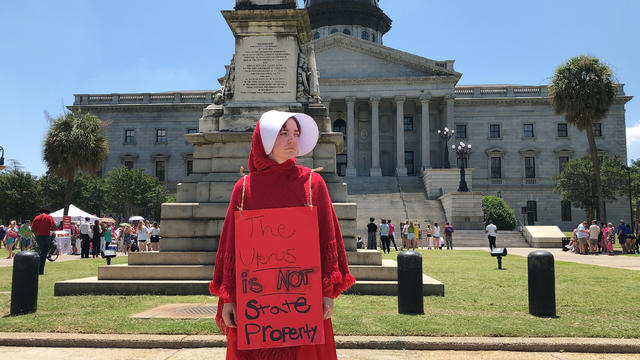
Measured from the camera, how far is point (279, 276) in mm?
3477

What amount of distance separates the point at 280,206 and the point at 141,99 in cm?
7227

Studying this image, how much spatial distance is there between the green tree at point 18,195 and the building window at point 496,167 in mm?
51974

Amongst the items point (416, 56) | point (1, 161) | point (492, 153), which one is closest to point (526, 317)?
point (1, 161)

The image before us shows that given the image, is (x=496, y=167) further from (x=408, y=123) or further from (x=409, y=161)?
(x=408, y=123)

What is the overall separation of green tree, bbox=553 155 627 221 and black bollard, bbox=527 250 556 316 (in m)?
48.0

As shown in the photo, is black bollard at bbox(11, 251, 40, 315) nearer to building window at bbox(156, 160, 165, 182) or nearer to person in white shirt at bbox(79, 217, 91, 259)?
person in white shirt at bbox(79, 217, 91, 259)

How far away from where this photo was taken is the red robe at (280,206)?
139 inches

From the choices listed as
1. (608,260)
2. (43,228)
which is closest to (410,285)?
(43,228)

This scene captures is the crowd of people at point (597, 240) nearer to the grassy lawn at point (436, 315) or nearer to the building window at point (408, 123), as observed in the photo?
the grassy lawn at point (436, 315)

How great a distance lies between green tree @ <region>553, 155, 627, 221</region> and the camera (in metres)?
51.2

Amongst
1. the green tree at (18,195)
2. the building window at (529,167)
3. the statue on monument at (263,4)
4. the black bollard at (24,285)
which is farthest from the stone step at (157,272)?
the building window at (529,167)

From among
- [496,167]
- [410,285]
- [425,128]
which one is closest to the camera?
[410,285]

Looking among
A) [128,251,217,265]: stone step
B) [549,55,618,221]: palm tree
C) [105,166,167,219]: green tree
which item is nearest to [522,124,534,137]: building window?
[549,55,618,221]: palm tree

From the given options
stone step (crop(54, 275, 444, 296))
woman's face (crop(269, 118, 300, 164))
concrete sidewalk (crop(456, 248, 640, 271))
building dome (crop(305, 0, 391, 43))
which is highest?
building dome (crop(305, 0, 391, 43))
